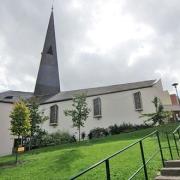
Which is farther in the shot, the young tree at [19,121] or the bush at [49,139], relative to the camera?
the bush at [49,139]

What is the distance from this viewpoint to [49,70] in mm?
36031

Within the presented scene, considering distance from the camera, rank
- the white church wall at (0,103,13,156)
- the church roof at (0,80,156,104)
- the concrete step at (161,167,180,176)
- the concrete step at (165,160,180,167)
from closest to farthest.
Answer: the concrete step at (161,167,180,176), the concrete step at (165,160,180,167), the white church wall at (0,103,13,156), the church roof at (0,80,156,104)

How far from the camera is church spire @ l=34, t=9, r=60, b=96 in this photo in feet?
114

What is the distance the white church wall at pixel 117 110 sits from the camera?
2533cm

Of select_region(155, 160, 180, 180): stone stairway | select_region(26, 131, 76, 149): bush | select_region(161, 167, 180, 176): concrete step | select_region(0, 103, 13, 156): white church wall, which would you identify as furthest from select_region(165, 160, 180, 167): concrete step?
select_region(26, 131, 76, 149): bush

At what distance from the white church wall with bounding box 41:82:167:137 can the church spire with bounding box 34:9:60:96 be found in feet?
24.9

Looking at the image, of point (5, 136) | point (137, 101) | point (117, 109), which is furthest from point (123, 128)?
point (5, 136)

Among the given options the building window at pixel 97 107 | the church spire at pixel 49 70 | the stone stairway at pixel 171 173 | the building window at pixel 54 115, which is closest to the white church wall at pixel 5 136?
the building window at pixel 54 115

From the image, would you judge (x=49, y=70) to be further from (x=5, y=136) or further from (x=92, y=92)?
(x=5, y=136)

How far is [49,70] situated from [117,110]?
49.0 feet

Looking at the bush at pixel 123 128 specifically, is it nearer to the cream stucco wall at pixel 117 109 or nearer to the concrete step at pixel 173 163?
the cream stucco wall at pixel 117 109

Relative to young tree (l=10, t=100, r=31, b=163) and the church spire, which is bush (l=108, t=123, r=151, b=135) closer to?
young tree (l=10, t=100, r=31, b=163)

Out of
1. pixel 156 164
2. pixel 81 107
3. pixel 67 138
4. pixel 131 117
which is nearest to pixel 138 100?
pixel 131 117

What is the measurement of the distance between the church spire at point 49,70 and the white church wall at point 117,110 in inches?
298
